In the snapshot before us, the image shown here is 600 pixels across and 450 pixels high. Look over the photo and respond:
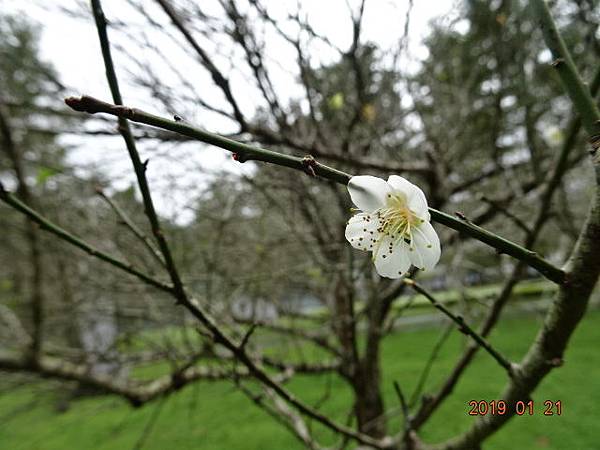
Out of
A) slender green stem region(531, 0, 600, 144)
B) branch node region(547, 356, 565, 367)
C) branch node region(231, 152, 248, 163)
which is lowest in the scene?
branch node region(547, 356, 565, 367)

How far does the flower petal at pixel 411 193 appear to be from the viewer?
0.68m

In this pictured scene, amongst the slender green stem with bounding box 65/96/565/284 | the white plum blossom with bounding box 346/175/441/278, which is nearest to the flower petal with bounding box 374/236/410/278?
the white plum blossom with bounding box 346/175/441/278

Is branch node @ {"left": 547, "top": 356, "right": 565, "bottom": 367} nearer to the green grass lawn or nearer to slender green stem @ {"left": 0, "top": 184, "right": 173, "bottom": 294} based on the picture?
slender green stem @ {"left": 0, "top": 184, "right": 173, "bottom": 294}

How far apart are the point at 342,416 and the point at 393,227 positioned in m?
4.38

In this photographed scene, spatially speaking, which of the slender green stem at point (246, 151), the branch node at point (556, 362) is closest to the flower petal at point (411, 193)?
the slender green stem at point (246, 151)

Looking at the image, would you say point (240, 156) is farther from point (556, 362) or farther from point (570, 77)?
point (556, 362)

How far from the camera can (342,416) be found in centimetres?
471

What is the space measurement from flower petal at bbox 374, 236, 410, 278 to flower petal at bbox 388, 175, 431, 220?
134 mm

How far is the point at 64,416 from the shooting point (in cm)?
782

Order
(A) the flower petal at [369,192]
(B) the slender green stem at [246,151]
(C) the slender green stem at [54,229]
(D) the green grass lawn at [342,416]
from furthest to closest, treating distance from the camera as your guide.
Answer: (D) the green grass lawn at [342,416]
(C) the slender green stem at [54,229]
(A) the flower petal at [369,192]
(B) the slender green stem at [246,151]

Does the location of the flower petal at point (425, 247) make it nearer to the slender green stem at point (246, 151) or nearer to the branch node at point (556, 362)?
the slender green stem at point (246, 151)

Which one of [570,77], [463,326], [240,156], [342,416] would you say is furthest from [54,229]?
[342,416]

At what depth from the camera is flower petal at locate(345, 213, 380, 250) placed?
86 centimetres

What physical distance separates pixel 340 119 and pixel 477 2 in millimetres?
1935
